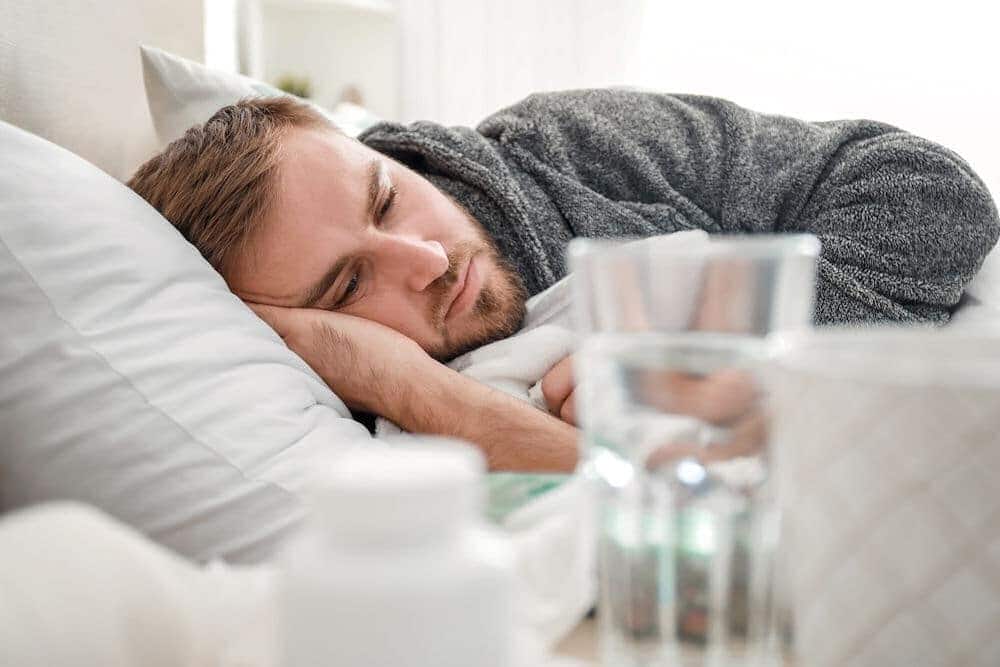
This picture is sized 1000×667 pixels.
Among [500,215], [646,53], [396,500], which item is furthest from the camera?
[646,53]

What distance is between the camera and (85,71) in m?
1.14

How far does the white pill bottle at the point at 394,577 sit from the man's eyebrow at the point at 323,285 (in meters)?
0.82

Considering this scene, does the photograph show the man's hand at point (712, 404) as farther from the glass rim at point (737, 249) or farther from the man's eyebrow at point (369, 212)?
the man's eyebrow at point (369, 212)

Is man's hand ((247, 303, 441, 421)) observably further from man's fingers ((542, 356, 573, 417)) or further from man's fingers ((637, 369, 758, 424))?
man's fingers ((637, 369, 758, 424))

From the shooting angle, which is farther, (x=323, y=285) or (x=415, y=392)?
(x=323, y=285)

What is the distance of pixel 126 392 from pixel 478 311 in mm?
578

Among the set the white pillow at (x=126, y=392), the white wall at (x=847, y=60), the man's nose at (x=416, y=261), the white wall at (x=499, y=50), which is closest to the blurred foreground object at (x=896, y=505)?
the white pillow at (x=126, y=392)

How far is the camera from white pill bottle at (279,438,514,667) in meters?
0.24

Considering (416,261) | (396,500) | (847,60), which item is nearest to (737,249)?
(396,500)

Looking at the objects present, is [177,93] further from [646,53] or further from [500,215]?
[646,53]

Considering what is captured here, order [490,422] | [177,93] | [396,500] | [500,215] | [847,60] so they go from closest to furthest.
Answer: [396,500] < [490,422] < [177,93] < [500,215] < [847,60]

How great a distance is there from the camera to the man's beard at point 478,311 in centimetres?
112

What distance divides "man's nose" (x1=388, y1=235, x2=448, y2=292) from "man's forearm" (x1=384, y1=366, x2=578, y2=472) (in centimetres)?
21

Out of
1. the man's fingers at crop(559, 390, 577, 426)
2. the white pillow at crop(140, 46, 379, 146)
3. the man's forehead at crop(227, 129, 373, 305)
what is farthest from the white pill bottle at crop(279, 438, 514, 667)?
the white pillow at crop(140, 46, 379, 146)
